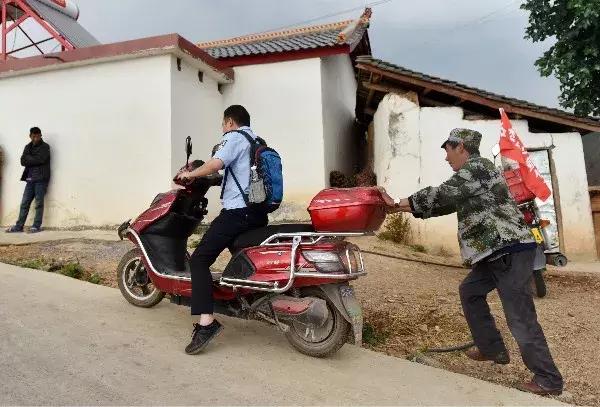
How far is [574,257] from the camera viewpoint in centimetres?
Answer: 786

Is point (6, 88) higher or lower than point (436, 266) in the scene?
higher

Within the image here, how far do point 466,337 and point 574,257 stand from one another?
204 inches

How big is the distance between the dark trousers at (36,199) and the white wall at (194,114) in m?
2.28

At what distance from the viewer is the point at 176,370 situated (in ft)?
8.79

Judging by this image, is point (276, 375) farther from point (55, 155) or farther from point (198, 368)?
point (55, 155)

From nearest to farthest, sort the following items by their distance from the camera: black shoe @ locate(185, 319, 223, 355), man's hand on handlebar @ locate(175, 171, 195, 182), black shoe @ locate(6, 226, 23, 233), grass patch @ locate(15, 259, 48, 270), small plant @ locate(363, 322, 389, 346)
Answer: black shoe @ locate(185, 319, 223, 355) < man's hand on handlebar @ locate(175, 171, 195, 182) < small plant @ locate(363, 322, 389, 346) < grass patch @ locate(15, 259, 48, 270) < black shoe @ locate(6, 226, 23, 233)

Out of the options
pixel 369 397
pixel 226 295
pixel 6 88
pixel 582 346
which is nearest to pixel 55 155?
pixel 6 88

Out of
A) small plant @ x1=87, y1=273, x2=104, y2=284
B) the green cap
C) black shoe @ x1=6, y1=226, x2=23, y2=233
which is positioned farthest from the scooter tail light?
black shoe @ x1=6, y1=226, x2=23, y2=233

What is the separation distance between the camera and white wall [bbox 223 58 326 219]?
9.24 meters

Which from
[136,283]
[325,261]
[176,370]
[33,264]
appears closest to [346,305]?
[325,261]

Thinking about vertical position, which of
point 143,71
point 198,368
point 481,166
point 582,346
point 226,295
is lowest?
point 582,346

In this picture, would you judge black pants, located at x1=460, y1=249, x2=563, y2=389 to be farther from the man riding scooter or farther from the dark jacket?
the dark jacket

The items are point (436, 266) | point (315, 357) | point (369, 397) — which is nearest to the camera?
point (369, 397)

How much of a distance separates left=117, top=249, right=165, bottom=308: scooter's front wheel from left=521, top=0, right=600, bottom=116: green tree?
9.11 meters
